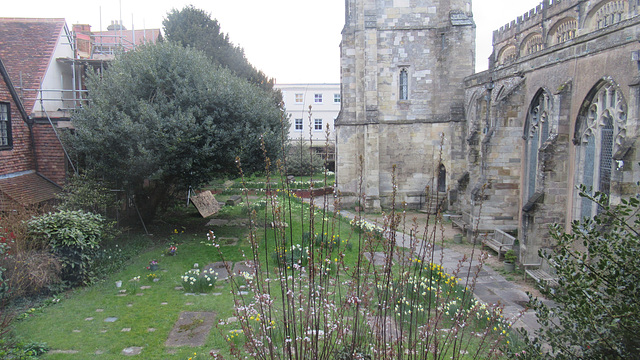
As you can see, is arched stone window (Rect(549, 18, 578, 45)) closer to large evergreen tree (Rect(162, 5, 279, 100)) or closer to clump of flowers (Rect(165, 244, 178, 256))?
large evergreen tree (Rect(162, 5, 279, 100))

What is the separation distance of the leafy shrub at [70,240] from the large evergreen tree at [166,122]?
9.08 feet

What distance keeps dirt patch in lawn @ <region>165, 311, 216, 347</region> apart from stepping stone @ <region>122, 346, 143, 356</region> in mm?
454

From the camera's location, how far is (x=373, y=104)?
21.1 m

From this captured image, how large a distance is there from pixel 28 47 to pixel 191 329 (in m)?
15.5

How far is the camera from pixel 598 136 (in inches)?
420

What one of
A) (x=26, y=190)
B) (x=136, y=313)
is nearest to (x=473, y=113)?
(x=136, y=313)

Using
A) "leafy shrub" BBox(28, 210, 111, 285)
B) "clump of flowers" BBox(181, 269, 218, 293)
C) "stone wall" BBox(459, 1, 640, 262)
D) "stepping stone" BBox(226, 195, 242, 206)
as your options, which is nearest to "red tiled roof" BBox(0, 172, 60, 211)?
"leafy shrub" BBox(28, 210, 111, 285)

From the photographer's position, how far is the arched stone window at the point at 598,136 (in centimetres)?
984

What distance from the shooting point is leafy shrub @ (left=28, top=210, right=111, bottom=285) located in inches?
391

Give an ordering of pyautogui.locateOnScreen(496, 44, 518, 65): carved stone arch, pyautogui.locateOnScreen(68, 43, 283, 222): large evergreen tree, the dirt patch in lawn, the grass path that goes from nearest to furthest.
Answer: the grass path, the dirt patch in lawn, pyautogui.locateOnScreen(68, 43, 283, 222): large evergreen tree, pyautogui.locateOnScreen(496, 44, 518, 65): carved stone arch

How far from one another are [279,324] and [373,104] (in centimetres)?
1583

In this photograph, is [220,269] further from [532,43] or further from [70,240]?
[532,43]

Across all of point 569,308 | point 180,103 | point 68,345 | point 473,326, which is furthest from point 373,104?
point 569,308

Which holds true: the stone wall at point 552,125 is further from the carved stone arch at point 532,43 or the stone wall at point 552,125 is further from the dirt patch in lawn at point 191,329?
the carved stone arch at point 532,43
